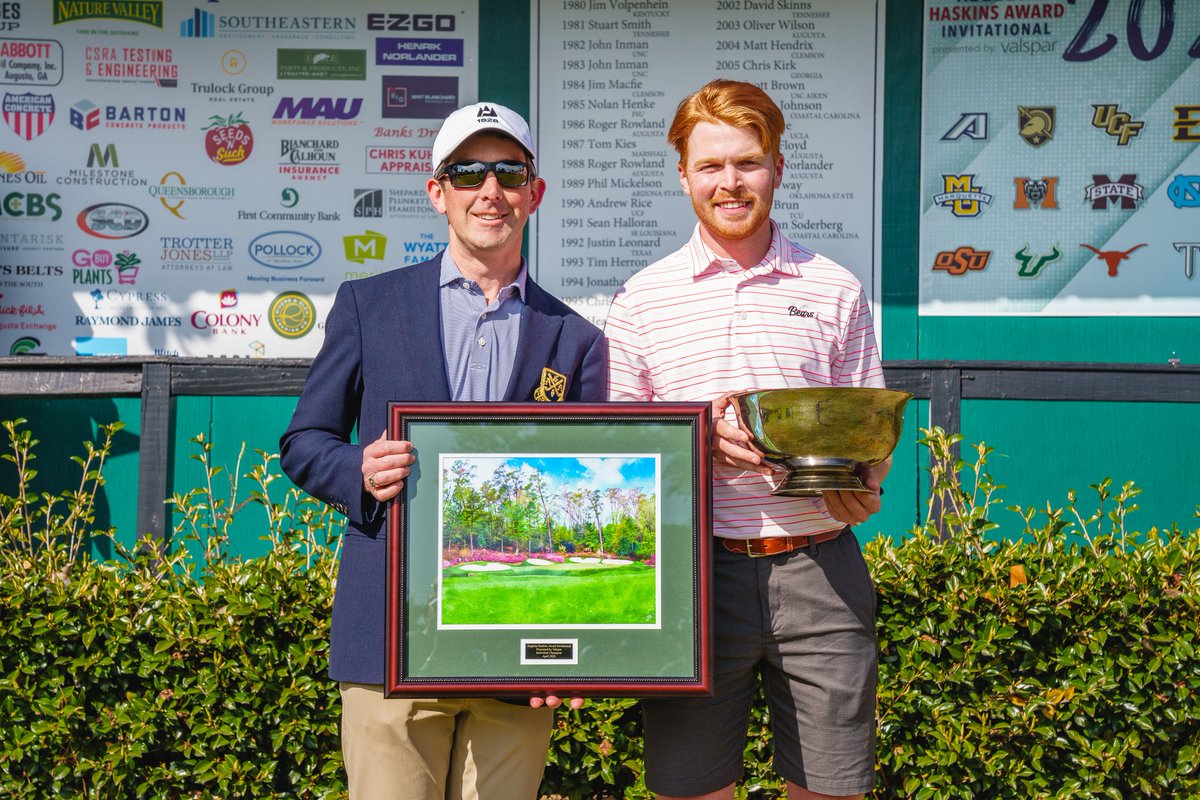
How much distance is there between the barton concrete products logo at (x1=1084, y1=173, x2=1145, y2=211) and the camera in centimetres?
561

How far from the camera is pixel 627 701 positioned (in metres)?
3.49

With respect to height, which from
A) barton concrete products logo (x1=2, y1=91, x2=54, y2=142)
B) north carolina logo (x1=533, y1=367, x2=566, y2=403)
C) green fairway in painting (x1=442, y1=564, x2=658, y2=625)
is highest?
barton concrete products logo (x1=2, y1=91, x2=54, y2=142)

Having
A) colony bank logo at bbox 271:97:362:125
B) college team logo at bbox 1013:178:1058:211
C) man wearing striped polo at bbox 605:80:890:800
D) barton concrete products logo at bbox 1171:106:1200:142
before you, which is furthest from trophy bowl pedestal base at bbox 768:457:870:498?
barton concrete products logo at bbox 1171:106:1200:142

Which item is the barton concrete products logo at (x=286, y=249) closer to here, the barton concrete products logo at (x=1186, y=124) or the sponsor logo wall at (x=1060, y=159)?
the sponsor logo wall at (x=1060, y=159)

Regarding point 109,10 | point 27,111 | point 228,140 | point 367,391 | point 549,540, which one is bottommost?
point 549,540

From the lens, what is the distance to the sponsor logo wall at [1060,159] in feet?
18.3

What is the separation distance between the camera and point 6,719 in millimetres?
3439

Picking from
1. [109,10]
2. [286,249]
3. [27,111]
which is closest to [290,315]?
[286,249]

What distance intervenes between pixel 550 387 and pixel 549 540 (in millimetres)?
345

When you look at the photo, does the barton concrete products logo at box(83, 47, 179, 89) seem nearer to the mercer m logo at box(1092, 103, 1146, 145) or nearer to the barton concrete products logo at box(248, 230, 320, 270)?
the barton concrete products logo at box(248, 230, 320, 270)

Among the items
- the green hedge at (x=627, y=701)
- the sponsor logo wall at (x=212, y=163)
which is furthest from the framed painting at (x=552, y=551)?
the sponsor logo wall at (x=212, y=163)

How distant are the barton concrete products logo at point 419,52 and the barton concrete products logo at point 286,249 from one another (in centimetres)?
94

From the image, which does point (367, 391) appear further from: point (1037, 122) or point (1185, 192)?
point (1185, 192)

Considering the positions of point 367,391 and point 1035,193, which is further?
point 1035,193
